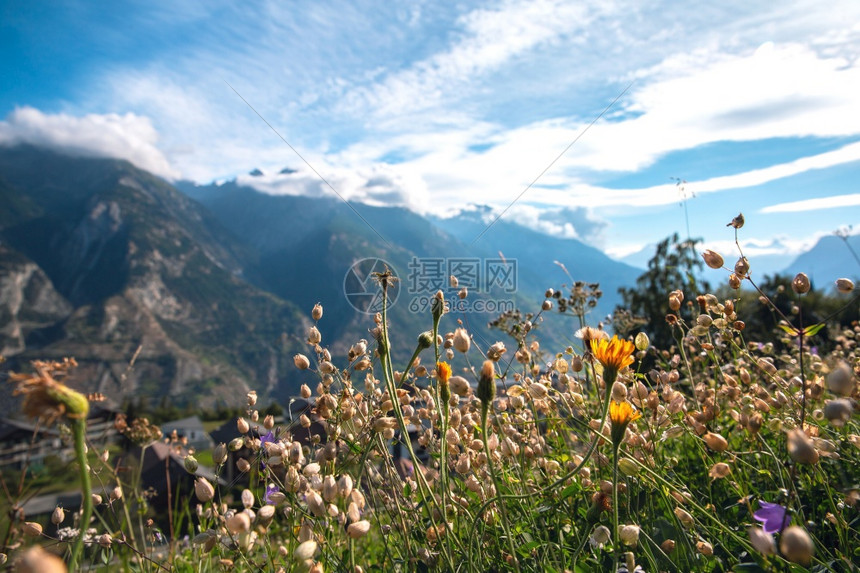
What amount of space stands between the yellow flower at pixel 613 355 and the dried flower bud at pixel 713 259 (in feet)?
2.45

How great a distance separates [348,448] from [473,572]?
1.84 ft

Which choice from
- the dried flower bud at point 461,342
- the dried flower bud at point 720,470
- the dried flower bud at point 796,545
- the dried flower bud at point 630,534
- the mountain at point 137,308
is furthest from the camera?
the mountain at point 137,308

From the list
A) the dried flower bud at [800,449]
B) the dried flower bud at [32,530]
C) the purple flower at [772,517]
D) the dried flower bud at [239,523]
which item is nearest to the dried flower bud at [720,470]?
the purple flower at [772,517]

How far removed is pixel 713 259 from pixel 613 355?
90 cm

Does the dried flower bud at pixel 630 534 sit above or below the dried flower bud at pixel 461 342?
below

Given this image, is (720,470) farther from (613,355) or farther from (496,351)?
(496,351)

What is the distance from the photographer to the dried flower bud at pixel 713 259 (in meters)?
1.73

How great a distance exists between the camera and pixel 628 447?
1.61 metres

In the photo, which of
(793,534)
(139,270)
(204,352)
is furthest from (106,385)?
(793,534)

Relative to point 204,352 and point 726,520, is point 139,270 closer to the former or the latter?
point 204,352

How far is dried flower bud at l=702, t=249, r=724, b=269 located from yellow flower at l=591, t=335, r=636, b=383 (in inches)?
29.4

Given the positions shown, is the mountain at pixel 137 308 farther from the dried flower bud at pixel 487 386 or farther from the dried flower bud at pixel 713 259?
the dried flower bud at pixel 487 386

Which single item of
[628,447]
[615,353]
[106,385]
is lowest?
[106,385]

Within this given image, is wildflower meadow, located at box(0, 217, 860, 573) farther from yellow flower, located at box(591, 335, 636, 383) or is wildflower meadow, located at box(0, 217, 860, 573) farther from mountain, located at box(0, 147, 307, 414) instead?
mountain, located at box(0, 147, 307, 414)
